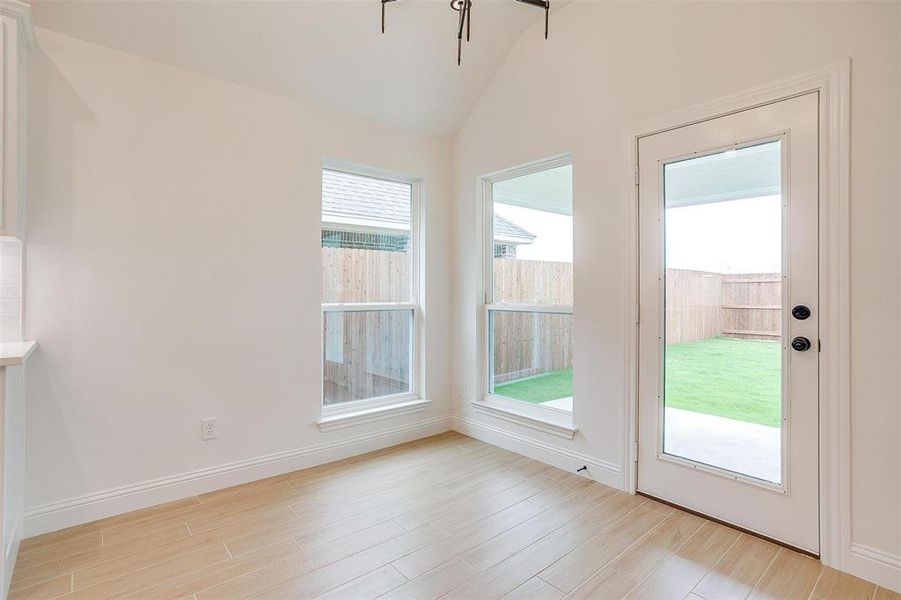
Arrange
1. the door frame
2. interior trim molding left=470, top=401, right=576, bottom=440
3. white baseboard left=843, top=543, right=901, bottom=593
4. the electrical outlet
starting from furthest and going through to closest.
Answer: interior trim molding left=470, top=401, right=576, bottom=440, the electrical outlet, the door frame, white baseboard left=843, top=543, right=901, bottom=593

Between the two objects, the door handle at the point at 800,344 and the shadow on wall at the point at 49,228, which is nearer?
the door handle at the point at 800,344

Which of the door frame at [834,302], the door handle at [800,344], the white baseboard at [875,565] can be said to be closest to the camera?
the white baseboard at [875,565]

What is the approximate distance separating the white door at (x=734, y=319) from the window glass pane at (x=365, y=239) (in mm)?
1783

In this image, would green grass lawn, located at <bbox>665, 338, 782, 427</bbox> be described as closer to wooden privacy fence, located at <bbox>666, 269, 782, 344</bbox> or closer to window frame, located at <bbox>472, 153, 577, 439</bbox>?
wooden privacy fence, located at <bbox>666, 269, 782, 344</bbox>

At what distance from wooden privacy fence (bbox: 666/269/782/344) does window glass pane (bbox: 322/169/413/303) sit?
6.36 feet

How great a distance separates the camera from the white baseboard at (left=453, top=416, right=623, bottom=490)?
105 inches

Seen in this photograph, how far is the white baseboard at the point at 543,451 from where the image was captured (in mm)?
2658

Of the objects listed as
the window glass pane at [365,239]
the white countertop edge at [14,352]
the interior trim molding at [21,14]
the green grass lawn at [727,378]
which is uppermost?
the interior trim molding at [21,14]

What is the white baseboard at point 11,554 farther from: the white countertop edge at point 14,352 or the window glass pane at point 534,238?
the window glass pane at point 534,238

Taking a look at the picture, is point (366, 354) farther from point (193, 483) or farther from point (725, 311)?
point (725, 311)

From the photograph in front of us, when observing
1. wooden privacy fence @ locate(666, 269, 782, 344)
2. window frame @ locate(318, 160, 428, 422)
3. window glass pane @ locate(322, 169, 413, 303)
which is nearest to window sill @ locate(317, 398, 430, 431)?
window frame @ locate(318, 160, 428, 422)

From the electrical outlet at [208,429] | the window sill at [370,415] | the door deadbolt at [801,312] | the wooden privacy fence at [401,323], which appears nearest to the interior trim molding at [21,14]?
the wooden privacy fence at [401,323]

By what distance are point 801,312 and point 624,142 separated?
1.25m

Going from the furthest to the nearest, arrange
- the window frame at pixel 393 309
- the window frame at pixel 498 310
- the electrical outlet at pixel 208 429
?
the window frame at pixel 393 309
the window frame at pixel 498 310
the electrical outlet at pixel 208 429
